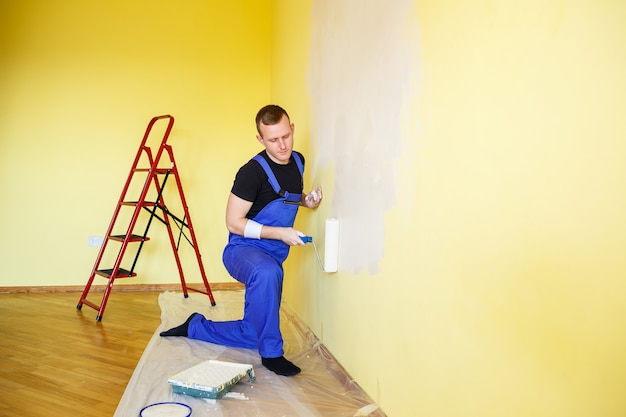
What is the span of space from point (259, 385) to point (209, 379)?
0.23 meters

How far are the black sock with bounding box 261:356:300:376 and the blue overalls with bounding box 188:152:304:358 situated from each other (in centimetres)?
3

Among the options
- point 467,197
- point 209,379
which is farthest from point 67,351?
point 467,197

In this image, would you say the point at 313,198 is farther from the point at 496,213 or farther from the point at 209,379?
the point at 496,213

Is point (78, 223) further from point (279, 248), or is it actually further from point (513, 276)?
point (513, 276)

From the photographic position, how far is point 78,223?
4324 millimetres

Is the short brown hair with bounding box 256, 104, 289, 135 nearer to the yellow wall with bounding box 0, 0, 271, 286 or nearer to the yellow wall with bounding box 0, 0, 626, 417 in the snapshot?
the yellow wall with bounding box 0, 0, 626, 417

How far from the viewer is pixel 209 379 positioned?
6.72ft

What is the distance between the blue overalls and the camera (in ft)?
7.59

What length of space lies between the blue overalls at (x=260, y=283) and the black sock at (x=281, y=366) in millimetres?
25

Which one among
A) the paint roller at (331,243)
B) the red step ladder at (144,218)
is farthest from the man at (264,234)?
the red step ladder at (144,218)

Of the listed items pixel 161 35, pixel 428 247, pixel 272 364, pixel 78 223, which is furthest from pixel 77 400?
pixel 161 35

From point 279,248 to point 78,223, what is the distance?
2.43 metres

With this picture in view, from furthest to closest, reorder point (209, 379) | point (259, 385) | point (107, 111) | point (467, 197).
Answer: point (107, 111), point (259, 385), point (209, 379), point (467, 197)

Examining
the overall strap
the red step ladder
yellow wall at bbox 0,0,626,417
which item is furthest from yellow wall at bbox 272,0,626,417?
the red step ladder
